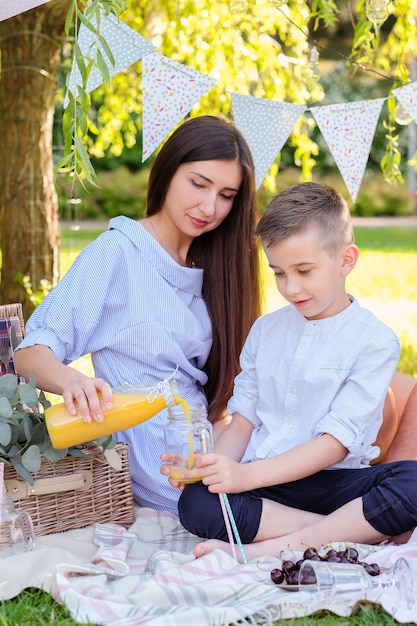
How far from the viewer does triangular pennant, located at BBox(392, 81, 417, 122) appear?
117 inches

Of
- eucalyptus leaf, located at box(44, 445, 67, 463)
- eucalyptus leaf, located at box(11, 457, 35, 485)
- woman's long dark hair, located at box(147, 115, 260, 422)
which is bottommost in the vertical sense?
eucalyptus leaf, located at box(11, 457, 35, 485)

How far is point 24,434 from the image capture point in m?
2.24

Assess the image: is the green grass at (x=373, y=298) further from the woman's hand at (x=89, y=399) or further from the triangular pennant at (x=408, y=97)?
the triangular pennant at (x=408, y=97)

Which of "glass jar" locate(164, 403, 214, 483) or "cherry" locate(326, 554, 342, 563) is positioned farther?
"glass jar" locate(164, 403, 214, 483)

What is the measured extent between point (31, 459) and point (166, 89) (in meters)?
1.40

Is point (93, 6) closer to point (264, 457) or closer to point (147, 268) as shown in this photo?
point (147, 268)

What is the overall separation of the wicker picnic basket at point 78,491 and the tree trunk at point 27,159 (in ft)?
8.95

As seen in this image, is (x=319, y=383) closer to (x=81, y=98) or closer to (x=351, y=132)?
(x=81, y=98)

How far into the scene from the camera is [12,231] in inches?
195

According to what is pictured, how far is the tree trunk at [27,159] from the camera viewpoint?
4.80 m

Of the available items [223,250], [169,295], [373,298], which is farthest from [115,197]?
[169,295]

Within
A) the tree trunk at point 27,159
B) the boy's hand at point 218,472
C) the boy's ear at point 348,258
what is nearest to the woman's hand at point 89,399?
the boy's hand at point 218,472

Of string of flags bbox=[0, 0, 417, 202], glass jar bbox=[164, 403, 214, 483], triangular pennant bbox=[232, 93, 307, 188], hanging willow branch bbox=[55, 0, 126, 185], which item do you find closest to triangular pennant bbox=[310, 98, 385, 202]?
string of flags bbox=[0, 0, 417, 202]

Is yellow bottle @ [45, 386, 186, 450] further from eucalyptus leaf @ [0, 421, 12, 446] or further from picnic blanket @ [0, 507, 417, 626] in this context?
picnic blanket @ [0, 507, 417, 626]
